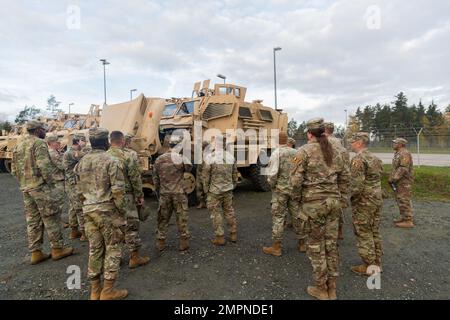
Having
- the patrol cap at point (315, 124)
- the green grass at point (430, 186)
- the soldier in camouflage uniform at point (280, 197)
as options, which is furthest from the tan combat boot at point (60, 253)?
the green grass at point (430, 186)

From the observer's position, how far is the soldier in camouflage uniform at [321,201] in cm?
283

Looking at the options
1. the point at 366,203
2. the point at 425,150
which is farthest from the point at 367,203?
the point at 425,150

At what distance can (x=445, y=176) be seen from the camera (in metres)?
8.03

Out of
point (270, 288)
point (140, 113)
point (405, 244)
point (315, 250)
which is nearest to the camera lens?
point (315, 250)

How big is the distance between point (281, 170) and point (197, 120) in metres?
3.50

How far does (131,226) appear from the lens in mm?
3711

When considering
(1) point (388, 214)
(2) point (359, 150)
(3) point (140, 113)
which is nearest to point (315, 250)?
(2) point (359, 150)

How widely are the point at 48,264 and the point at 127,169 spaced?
167cm

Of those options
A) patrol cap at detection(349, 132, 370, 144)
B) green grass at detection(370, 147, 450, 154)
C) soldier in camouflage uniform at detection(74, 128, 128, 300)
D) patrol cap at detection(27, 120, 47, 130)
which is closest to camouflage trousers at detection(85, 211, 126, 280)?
soldier in camouflage uniform at detection(74, 128, 128, 300)

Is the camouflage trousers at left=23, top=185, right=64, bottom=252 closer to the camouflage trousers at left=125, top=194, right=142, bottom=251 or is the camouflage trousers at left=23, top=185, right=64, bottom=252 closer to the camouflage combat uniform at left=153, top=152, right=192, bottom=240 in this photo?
the camouflage trousers at left=125, top=194, right=142, bottom=251

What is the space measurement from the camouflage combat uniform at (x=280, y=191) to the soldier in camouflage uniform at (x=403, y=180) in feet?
7.43

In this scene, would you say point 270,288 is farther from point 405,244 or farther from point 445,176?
point 445,176

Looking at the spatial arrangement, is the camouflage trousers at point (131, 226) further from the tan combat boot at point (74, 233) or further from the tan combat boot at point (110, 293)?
the tan combat boot at point (74, 233)
